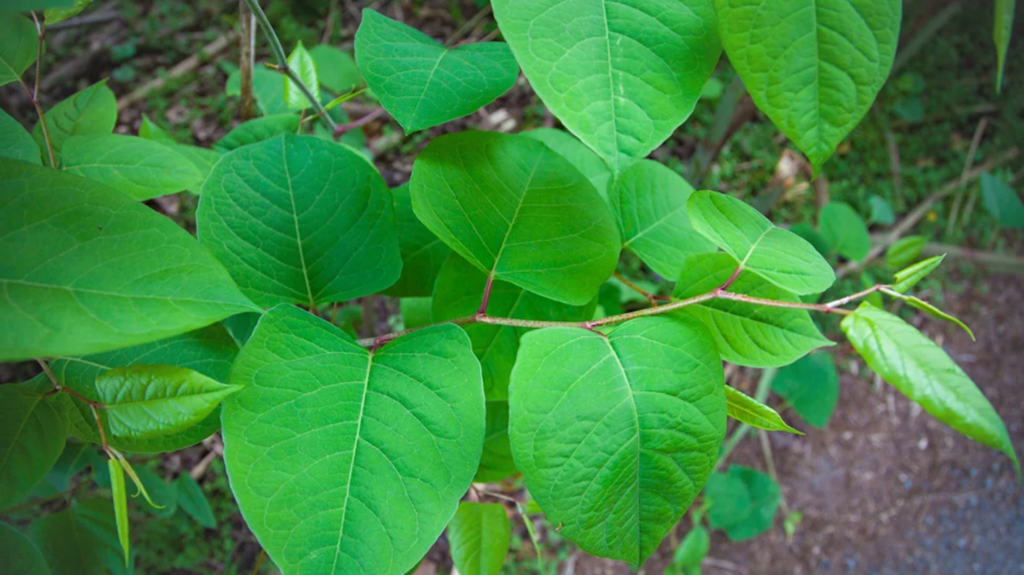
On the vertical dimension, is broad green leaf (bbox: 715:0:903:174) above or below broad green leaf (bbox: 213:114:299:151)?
above

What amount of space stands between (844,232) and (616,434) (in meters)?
1.26

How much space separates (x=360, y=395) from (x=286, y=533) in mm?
124

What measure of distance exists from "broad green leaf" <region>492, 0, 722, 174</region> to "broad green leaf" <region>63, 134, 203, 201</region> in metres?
0.43

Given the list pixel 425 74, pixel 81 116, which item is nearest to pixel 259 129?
pixel 81 116

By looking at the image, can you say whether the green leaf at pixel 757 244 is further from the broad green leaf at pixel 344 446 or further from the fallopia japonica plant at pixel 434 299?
the broad green leaf at pixel 344 446

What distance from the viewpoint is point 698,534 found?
1.65 metres

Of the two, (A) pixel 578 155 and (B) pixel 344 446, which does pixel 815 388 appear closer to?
(A) pixel 578 155

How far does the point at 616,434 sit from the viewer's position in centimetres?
49

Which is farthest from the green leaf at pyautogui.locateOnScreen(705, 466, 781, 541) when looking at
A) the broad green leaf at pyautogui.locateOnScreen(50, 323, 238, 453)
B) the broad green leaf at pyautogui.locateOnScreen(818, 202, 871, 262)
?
the broad green leaf at pyautogui.locateOnScreen(50, 323, 238, 453)

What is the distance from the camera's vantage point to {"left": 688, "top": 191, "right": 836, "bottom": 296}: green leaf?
497 mm

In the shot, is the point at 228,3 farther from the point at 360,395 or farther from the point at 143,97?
the point at 360,395

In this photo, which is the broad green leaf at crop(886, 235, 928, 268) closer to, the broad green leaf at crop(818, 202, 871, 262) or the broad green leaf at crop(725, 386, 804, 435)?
the broad green leaf at crop(818, 202, 871, 262)

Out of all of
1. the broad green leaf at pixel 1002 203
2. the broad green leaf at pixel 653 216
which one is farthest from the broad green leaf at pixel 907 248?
the broad green leaf at pixel 653 216

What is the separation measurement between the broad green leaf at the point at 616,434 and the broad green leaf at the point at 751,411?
5 cm
